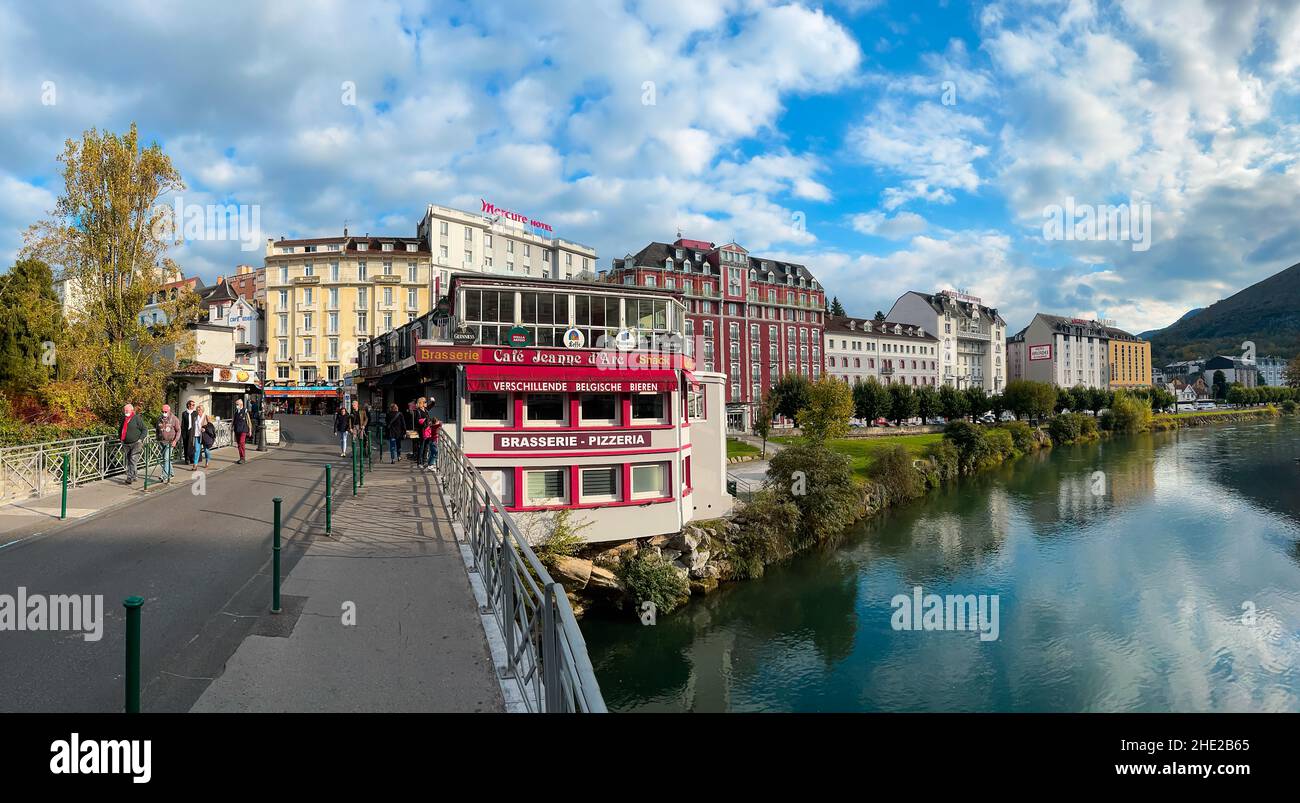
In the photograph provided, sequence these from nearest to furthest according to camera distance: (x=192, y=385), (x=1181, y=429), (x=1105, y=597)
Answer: (x=1105, y=597) → (x=192, y=385) → (x=1181, y=429)

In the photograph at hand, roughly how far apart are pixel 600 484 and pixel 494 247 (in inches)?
2003

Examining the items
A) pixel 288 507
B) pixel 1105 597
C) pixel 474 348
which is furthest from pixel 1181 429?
pixel 288 507

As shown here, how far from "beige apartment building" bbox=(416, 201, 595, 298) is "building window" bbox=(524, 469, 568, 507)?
140ft

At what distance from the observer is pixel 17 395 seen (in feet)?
68.0

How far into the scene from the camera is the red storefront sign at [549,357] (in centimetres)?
2006

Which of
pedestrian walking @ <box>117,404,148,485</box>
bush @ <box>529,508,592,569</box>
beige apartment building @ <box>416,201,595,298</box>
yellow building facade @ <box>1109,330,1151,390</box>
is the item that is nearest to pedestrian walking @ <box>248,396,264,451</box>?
pedestrian walking @ <box>117,404,148,485</box>

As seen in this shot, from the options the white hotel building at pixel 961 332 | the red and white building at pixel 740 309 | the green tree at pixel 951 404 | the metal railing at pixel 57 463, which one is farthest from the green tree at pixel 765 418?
the white hotel building at pixel 961 332

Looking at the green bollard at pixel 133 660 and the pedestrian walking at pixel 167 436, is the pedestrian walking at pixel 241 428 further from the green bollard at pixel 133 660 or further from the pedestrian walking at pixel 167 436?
the green bollard at pixel 133 660

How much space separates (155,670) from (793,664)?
53.1 ft

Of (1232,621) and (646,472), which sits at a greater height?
(646,472)

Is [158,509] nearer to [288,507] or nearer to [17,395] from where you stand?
[288,507]

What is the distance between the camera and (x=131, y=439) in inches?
587

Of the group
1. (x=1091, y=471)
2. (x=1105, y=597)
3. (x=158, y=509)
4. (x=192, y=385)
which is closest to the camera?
(x=158, y=509)
